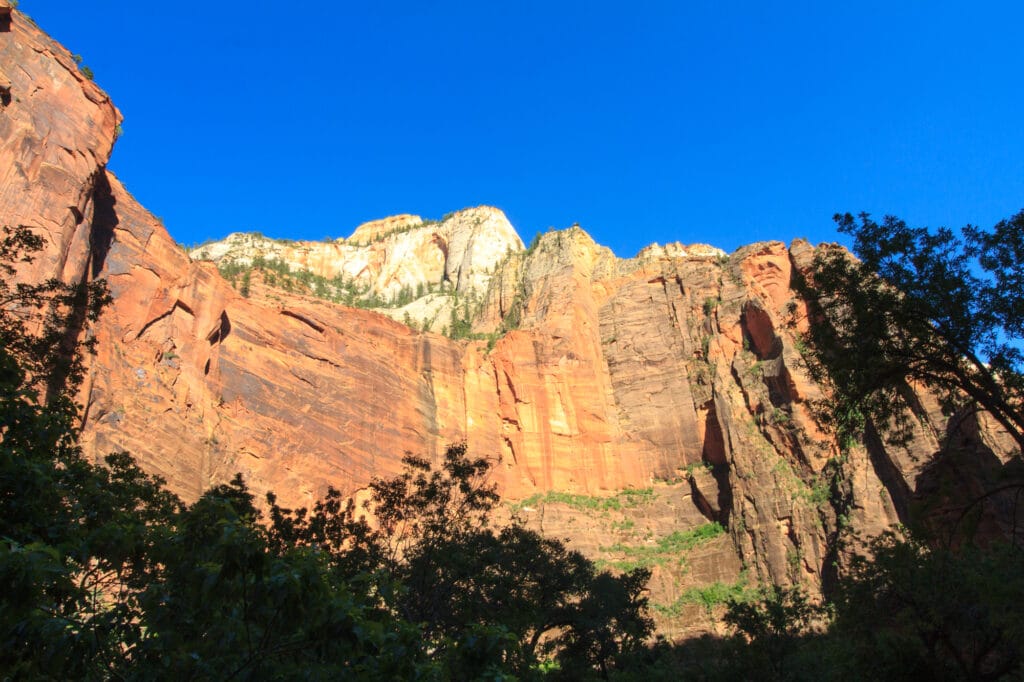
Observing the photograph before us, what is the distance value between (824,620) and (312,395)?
35.3 m

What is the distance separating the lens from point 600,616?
1195 inches

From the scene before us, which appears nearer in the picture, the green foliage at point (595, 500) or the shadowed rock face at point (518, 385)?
the shadowed rock face at point (518, 385)

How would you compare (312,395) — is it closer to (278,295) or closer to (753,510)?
(278,295)

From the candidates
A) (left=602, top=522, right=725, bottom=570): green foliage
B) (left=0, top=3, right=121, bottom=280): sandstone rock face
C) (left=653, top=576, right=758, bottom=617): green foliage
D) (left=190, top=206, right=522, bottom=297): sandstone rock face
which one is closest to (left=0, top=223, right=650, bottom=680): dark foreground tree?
(left=0, top=3, right=121, bottom=280): sandstone rock face

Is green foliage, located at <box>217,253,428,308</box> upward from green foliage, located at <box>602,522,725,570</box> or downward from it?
upward

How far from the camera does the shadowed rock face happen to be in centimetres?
3634

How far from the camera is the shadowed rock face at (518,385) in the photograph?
3634 cm

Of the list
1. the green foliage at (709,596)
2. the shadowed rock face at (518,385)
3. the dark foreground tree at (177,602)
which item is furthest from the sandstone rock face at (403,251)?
the dark foreground tree at (177,602)

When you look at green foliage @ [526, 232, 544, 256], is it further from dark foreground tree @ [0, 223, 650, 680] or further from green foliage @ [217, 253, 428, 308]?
dark foreground tree @ [0, 223, 650, 680]

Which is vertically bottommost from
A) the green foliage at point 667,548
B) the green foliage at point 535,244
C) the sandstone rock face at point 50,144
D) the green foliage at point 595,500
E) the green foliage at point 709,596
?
the green foliage at point 709,596

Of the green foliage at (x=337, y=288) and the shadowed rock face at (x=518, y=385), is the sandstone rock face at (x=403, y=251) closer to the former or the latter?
the green foliage at (x=337, y=288)

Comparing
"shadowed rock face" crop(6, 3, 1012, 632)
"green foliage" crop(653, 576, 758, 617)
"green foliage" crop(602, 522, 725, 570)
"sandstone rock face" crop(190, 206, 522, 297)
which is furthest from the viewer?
"sandstone rock face" crop(190, 206, 522, 297)

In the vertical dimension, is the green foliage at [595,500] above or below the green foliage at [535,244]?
below

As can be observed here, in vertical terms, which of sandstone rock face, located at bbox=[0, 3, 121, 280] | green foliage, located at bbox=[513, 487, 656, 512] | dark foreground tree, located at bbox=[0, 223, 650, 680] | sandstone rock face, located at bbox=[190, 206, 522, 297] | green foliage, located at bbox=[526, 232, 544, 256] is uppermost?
sandstone rock face, located at bbox=[190, 206, 522, 297]
